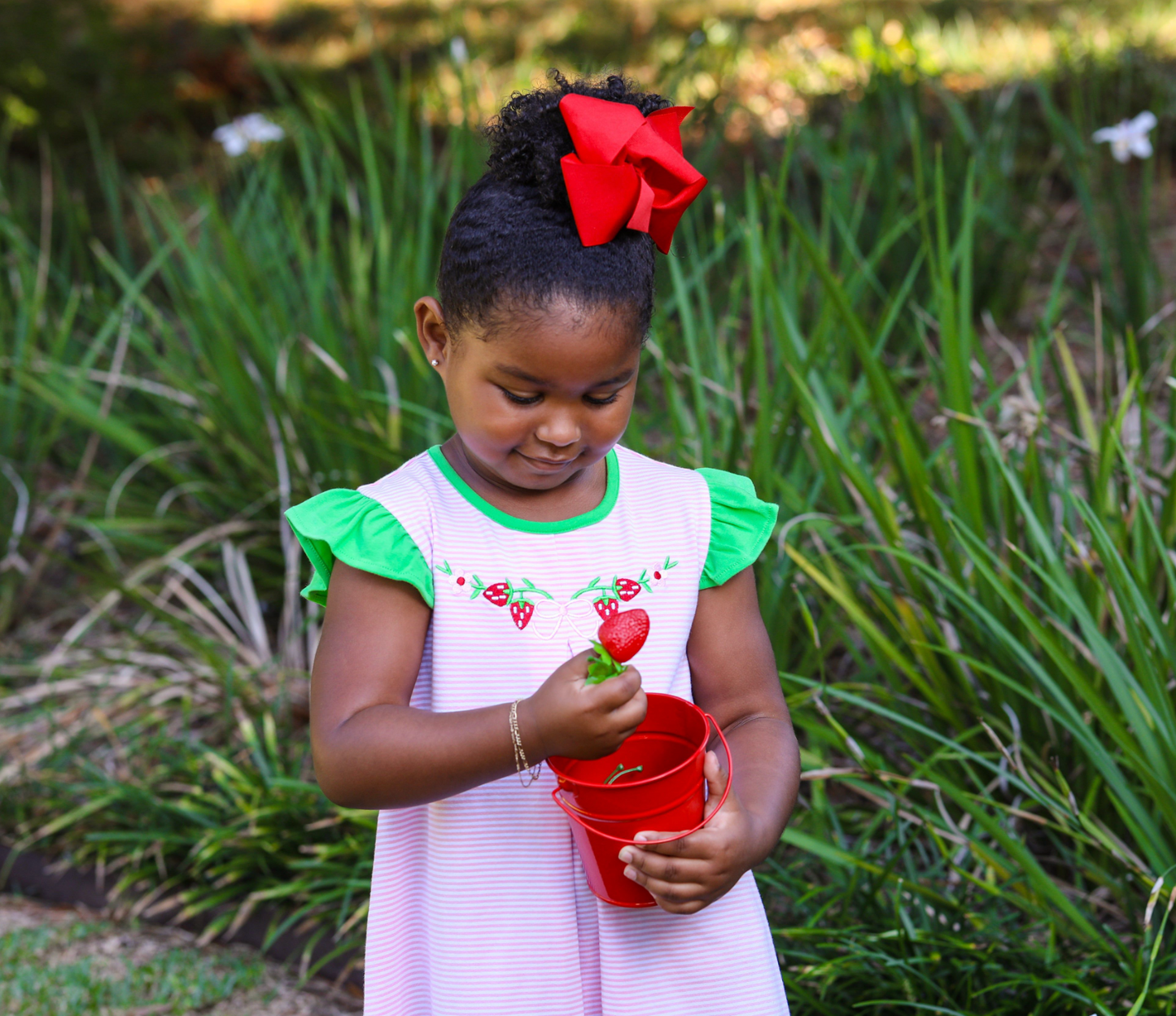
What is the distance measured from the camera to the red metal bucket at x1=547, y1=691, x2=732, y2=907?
116 centimetres

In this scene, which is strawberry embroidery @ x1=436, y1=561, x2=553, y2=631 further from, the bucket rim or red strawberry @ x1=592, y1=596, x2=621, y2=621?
the bucket rim

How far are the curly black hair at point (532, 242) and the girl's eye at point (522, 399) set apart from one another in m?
0.08

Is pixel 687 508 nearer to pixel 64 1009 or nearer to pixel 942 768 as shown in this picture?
pixel 942 768

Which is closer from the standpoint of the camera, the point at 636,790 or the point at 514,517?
the point at 636,790

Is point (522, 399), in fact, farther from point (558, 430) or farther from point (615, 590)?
point (615, 590)

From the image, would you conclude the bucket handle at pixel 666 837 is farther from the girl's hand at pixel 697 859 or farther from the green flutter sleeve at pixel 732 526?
the green flutter sleeve at pixel 732 526

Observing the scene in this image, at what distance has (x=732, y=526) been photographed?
1.45 meters

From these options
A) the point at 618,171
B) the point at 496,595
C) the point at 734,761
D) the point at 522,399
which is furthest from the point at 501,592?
the point at 618,171

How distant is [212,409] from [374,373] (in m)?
0.43

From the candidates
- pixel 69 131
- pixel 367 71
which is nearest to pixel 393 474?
pixel 69 131

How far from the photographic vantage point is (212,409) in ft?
9.80

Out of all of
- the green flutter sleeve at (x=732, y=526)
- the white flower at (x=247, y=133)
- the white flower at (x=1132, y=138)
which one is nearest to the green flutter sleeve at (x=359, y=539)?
the green flutter sleeve at (x=732, y=526)

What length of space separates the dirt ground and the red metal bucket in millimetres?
1076

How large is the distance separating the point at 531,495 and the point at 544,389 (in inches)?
6.8
